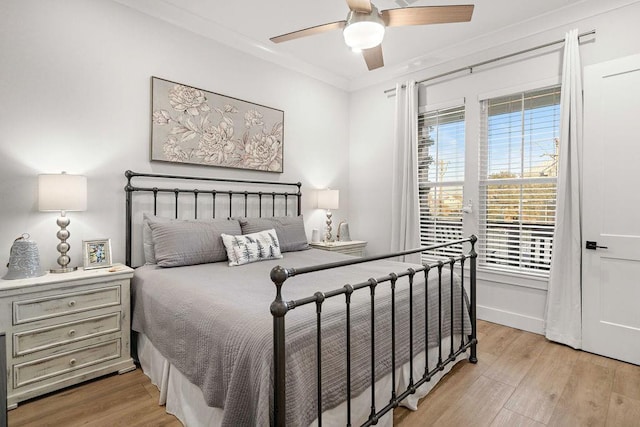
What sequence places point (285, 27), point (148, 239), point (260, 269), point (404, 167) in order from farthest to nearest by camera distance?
point (404, 167), point (285, 27), point (148, 239), point (260, 269)

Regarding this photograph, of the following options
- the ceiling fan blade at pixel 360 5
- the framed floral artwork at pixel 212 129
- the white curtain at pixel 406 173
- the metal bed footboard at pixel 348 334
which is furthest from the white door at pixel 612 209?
the framed floral artwork at pixel 212 129

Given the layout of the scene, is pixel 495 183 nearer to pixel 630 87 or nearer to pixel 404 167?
pixel 404 167

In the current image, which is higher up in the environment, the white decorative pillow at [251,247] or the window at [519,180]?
the window at [519,180]

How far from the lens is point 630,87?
247 centimetres

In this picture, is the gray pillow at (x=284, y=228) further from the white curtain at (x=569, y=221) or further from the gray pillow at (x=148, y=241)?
the white curtain at (x=569, y=221)

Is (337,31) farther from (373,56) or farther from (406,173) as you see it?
(406,173)

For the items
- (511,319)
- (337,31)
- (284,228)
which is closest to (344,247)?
(284,228)

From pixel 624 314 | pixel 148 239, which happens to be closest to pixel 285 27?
pixel 148 239

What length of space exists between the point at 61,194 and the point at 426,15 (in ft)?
8.10

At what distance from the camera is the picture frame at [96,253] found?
91.5 inches

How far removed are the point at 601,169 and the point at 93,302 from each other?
3758mm

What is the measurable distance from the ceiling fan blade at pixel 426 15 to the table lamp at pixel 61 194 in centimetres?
219

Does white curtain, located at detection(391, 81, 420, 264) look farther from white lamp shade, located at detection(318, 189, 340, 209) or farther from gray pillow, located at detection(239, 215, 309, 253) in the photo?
gray pillow, located at detection(239, 215, 309, 253)

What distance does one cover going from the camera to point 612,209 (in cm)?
253
